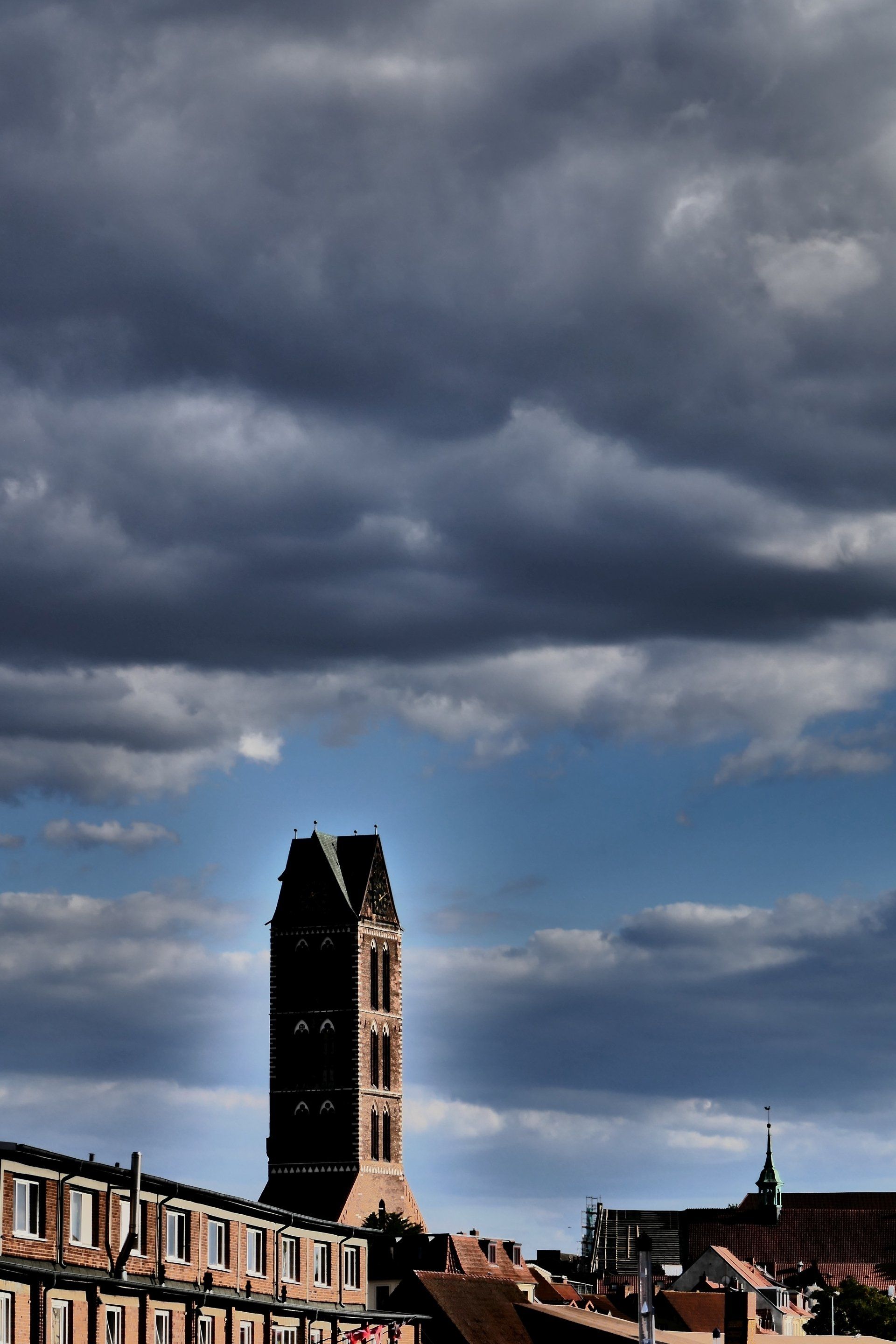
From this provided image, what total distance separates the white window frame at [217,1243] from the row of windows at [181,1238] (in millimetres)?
17

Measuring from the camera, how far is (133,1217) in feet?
228

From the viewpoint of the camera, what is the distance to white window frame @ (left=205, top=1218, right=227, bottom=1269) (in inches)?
3196

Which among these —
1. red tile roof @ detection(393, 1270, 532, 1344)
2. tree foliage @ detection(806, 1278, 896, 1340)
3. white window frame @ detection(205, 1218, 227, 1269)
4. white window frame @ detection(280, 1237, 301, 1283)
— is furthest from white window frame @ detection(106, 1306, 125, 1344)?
tree foliage @ detection(806, 1278, 896, 1340)

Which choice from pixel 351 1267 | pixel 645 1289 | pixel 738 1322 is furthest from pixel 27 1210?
pixel 738 1322

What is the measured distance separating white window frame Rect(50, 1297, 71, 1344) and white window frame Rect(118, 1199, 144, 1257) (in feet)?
12.7

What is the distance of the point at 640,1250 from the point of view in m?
65.0

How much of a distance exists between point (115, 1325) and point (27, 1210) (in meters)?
6.89

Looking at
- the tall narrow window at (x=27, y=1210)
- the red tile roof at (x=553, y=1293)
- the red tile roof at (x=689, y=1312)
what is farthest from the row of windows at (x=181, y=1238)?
the red tile roof at (x=689, y=1312)

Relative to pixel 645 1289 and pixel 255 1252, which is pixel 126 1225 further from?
pixel 645 1289

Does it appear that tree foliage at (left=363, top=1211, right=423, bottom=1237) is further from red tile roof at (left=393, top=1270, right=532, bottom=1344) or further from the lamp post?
the lamp post

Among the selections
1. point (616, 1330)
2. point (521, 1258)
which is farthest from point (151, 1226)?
point (521, 1258)

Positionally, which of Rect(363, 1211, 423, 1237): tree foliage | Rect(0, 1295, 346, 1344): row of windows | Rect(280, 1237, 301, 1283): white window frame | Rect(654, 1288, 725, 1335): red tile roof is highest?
Rect(363, 1211, 423, 1237): tree foliage

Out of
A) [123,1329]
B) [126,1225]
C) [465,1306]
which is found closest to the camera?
[123,1329]

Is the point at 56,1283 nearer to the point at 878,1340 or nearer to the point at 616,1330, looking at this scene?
the point at 616,1330
